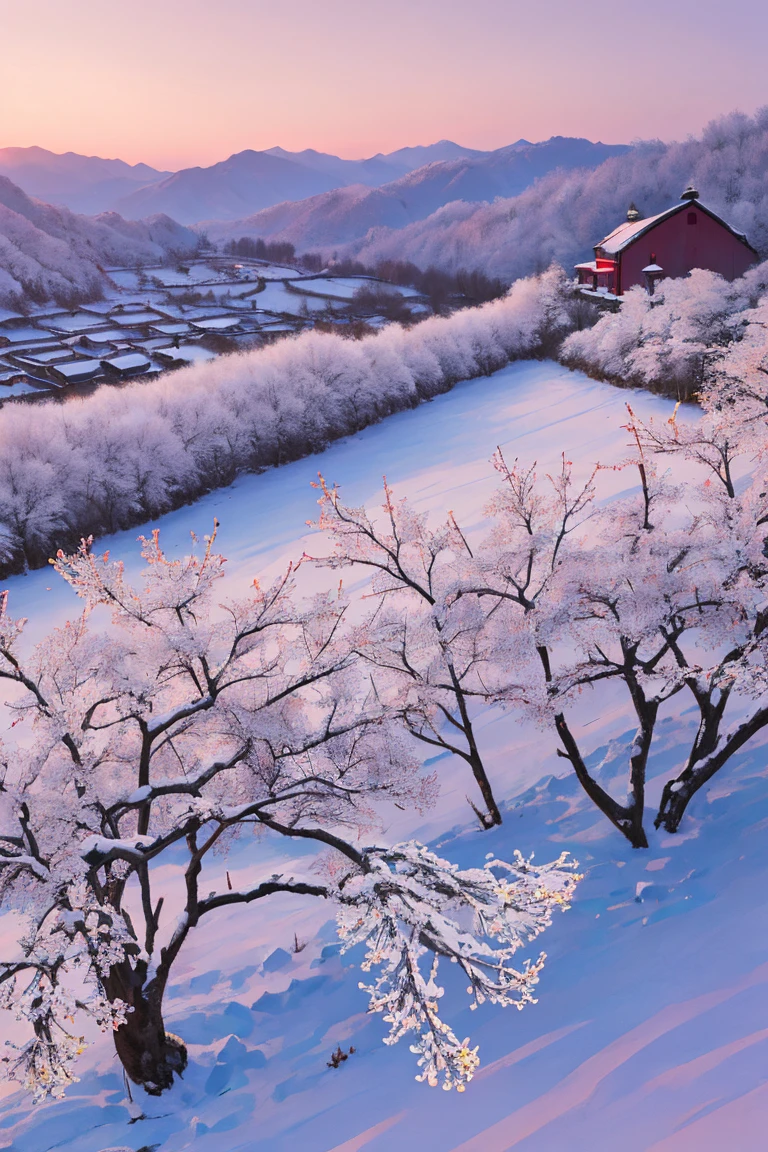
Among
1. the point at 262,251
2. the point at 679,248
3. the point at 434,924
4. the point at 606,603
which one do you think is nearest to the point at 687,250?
the point at 679,248

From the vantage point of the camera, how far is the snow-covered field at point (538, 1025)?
7.22 m

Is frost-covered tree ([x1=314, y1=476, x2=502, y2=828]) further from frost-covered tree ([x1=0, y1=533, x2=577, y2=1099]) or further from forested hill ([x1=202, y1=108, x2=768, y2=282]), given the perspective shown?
forested hill ([x1=202, y1=108, x2=768, y2=282])

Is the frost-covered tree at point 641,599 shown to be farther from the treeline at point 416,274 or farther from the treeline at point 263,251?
the treeline at point 263,251

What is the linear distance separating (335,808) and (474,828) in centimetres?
575

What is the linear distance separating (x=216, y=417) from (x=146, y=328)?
106 ft

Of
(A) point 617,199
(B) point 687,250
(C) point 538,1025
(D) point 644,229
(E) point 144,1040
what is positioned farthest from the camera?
(A) point 617,199

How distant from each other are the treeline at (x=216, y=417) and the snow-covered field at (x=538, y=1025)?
79.2 feet

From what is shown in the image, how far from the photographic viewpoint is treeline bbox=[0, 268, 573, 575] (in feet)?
114

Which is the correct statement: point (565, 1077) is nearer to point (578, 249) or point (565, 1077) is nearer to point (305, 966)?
point (305, 966)

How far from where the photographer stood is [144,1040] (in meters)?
9.20

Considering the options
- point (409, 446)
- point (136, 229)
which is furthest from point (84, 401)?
point (136, 229)

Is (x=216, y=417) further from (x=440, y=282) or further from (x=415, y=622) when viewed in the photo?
(x=440, y=282)

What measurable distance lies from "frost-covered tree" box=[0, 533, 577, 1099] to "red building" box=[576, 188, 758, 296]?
139 feet

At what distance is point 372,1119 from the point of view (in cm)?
826
